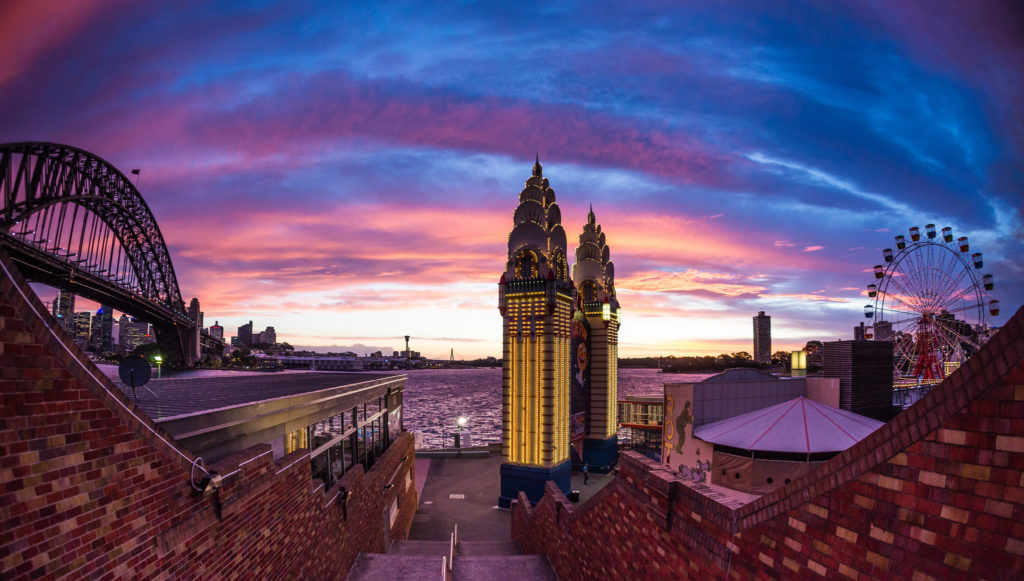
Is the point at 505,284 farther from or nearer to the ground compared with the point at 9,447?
farther from the ground

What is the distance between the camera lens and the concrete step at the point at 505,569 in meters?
12.8

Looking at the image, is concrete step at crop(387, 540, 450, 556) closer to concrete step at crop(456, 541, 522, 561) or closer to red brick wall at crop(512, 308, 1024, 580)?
concrete step at crop(456, 541, 522, 561)

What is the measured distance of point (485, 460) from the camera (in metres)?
36.2

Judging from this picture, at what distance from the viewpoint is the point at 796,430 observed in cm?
1457

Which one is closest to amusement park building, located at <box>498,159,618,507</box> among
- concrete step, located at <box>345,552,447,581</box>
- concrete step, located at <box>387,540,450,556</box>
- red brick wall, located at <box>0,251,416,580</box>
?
concrete step, located at <box>387,540,450,556</box>

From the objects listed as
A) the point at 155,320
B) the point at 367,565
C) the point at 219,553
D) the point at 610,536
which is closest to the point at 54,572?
the point at 219,553

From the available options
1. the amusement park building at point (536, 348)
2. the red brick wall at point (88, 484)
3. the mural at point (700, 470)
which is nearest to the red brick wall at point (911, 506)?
the red brick wall at point (88, 484)

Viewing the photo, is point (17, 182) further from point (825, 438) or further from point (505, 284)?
point (825, 438)

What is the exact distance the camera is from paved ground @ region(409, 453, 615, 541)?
73.7ft

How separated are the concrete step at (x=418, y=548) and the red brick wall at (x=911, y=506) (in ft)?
40.3

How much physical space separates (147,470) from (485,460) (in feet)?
108

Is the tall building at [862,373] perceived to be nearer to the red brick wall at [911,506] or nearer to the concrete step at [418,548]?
the concrete step at [418,548]

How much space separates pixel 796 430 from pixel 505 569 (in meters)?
9.83

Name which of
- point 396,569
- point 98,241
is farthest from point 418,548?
point 98,241
